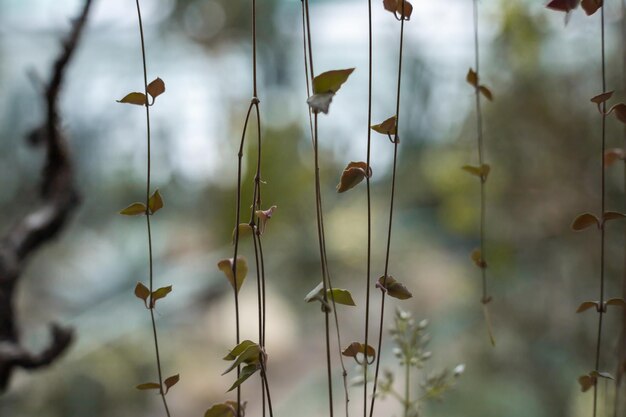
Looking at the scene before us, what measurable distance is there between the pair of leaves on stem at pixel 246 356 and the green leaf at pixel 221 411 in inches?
0.7

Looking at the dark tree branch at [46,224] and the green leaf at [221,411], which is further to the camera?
the dark tree branch at [46,224]

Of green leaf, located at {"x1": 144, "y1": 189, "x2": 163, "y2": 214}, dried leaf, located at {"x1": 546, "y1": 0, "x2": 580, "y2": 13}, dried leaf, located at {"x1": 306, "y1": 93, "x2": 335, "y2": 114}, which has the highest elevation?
dried leaf, located at {"x1": 546, "y1": 0, "x2": 580, "y2": 13}

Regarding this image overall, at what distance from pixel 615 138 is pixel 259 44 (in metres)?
1.77

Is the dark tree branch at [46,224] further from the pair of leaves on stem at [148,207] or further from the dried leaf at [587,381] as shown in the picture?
the dried leaf at [587,381]

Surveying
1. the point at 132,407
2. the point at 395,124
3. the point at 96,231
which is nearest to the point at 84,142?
the point at 96,231

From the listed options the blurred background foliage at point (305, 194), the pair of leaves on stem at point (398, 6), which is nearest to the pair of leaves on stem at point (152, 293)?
the pair of leaves on stem at point (398, 6)

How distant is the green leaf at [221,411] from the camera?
0.93 feet

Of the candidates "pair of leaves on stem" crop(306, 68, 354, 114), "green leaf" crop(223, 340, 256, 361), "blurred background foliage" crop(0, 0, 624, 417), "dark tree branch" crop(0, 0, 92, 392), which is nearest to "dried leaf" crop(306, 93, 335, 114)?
"pair of leaves on stem" crop(306, 68, 354, 114)

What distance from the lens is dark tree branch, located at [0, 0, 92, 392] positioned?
1.63 ft

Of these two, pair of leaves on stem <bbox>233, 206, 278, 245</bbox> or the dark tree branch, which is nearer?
pair of leaves on stem <bbox>233, 206, 278, 245</bbox>

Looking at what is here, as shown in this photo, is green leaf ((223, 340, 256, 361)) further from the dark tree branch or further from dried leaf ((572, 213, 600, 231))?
the dark tree branch

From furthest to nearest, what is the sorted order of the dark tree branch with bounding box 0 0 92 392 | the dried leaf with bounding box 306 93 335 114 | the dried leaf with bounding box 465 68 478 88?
the dark tree branch with bounding box 0 0 92 392, the dried leaf with bounding box 465 68 478 88, the dried leaf with bounding box 306 93 335 114

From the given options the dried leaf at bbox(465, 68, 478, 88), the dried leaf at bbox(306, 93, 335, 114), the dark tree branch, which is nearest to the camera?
the dried leaf at bbox(306, 93, 335, 114)

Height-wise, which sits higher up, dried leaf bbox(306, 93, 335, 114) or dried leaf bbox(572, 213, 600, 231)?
dried leaf bbox(306, 93, 335, 114)
